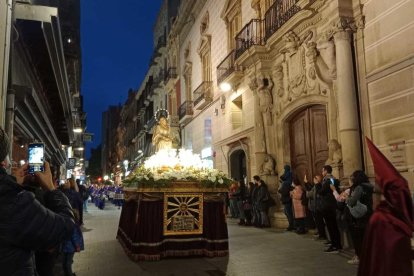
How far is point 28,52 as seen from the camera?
11.7 metres

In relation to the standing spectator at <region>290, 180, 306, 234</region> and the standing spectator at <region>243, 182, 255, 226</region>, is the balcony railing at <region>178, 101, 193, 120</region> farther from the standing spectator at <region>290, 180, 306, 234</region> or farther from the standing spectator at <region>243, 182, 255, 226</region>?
the standing spectator at <region>290, 180, 306, 234</region>

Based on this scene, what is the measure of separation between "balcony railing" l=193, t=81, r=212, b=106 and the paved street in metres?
12.0

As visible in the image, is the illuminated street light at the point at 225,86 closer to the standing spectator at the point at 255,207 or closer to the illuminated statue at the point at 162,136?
the illuminated statue at the point at 162,136

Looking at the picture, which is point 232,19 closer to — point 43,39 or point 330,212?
point 43,39

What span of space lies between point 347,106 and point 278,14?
16.9 ft

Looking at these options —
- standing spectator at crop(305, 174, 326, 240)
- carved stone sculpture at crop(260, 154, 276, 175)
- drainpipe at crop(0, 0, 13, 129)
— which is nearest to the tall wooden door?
carved stone sculpture at crop(260, 154, 276, 175)

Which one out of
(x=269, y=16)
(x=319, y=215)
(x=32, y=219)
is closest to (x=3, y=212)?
(x=32, y=219)

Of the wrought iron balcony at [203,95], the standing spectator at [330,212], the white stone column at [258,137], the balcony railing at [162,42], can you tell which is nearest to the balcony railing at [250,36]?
the white stone column at [258,137]

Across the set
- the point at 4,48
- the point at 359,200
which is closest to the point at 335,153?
the point at 359,200

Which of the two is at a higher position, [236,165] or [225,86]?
[225,86]

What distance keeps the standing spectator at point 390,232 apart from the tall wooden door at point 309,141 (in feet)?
30.1

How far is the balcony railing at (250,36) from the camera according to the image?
15000mm

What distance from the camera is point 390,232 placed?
269cm

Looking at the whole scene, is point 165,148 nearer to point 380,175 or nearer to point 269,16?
point 269,16
